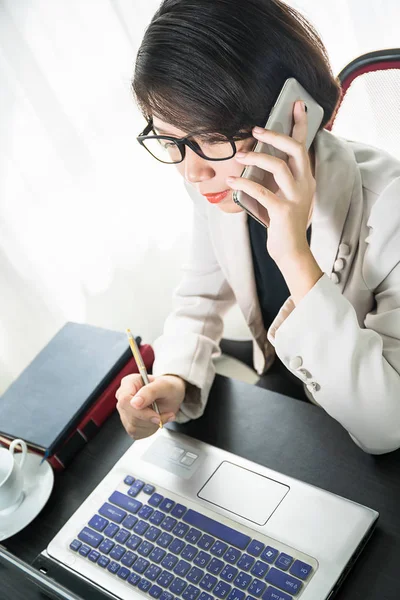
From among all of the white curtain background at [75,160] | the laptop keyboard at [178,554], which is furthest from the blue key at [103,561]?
the white curtain background at [75,160]

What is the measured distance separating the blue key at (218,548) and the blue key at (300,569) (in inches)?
3.6

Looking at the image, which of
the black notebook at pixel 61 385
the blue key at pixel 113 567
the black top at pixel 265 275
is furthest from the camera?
the black top at pixel 265 275

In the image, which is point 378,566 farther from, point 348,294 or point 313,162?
point 313,162

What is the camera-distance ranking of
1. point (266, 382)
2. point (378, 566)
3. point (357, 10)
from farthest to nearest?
1. point (357, 10)
2. point (266, 382)
3. point (378, 566)

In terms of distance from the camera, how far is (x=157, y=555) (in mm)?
786

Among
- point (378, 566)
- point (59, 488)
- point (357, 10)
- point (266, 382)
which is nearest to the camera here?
point (378, 566)

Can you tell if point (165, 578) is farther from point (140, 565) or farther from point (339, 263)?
point (339, 263)

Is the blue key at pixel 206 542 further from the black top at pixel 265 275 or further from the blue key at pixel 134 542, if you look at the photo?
the black top at pixel 265 275

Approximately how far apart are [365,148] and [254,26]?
0.32 metres

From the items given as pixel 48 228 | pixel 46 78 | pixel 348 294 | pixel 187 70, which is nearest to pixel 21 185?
pixel 48 228

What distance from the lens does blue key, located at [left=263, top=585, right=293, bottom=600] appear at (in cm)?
69

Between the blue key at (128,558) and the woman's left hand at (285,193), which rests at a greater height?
the woman's left hand at (285,193)

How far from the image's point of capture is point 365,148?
1.02m

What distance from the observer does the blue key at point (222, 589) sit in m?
0.72
